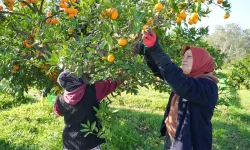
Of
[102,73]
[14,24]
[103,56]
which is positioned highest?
[14,24]

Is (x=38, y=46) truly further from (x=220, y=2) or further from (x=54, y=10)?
(x=220, y=2)

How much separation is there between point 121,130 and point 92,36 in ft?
10.8

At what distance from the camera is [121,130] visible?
4.85 meters

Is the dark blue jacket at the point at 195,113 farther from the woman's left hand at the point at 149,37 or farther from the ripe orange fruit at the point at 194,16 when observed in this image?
the ripe orange fruit at the point at 194,16

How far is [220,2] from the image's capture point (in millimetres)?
1975

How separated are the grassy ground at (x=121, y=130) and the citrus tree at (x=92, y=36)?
130cm

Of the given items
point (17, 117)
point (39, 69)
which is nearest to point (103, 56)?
point (39, 69)

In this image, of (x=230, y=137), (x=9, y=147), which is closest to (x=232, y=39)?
(x=230, y=137)

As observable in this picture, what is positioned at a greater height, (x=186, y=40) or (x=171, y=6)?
(x=171, y=6)

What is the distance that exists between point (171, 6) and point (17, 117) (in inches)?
202

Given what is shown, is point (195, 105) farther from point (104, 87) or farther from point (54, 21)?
point (54, 21)

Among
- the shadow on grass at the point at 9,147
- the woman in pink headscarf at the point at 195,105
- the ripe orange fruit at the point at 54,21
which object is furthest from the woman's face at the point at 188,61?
the shadow on grass at the point at 9,147

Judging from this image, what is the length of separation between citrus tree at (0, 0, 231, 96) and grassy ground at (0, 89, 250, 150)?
130 cm

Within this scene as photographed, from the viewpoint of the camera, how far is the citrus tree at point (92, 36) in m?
1.53
